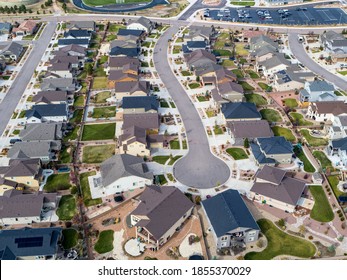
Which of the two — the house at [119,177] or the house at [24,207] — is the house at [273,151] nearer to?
the house at [119,177]

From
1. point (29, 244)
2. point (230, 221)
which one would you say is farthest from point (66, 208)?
point (230, 221)

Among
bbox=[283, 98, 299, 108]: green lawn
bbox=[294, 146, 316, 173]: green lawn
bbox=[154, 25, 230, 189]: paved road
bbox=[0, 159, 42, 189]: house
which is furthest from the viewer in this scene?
bbox=[283, 98, 299, 108]: green lawn

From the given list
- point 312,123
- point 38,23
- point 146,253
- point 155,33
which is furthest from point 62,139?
point 38,23

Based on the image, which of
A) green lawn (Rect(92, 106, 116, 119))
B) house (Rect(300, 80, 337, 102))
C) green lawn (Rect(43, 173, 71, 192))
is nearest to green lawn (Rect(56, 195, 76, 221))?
green lawn (Rect(43, 173, 71, 192))

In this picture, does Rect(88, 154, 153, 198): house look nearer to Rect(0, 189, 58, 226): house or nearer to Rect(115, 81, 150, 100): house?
Rect(0, 189, 58, 226): house

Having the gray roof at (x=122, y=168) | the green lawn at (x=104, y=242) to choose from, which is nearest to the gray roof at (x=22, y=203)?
the gray roof at (x=122, y=168)

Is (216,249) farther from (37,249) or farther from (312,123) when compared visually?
(312,123)
